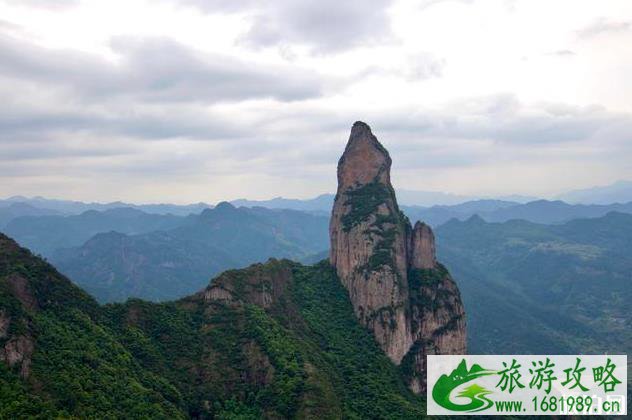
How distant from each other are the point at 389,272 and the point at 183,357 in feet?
142

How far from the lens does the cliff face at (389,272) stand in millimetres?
104812

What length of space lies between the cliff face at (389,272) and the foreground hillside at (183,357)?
19.6 feet

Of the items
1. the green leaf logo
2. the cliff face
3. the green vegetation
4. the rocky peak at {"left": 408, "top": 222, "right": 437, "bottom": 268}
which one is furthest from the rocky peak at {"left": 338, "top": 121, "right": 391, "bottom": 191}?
the green leaf logo

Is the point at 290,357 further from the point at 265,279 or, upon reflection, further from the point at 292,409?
the point at 265,279

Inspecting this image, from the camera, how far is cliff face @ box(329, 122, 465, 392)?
10481cm

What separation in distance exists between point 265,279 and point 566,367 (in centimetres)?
5480

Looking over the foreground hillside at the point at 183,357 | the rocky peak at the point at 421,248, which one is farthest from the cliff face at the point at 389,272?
the foreground hillside at the point at 183,357

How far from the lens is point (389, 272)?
4158 inches

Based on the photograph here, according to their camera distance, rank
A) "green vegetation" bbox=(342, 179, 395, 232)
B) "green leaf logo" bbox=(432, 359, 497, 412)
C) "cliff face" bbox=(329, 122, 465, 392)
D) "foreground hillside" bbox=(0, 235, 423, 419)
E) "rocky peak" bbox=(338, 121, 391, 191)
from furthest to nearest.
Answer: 1. "rocky peak" bbox=(338, 121, 391, 191)
2. "green vegetation" bbox=(342, 179, 395, 232)
3. "cliff face" bbox=(329, 122, 465, 392)
4. "green leaf logo" bbox=(432, 359, 497, 412)
5. "foreground hillside" bbox=(0, 235, 423, 419)

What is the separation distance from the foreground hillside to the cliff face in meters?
5.98

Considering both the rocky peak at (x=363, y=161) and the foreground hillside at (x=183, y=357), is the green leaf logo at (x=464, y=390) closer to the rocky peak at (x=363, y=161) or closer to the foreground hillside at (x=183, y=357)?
the foreground hillside at (x=183, y=357)

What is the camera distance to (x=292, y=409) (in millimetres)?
73000

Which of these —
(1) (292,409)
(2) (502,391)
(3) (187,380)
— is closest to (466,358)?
(2) (502,391)

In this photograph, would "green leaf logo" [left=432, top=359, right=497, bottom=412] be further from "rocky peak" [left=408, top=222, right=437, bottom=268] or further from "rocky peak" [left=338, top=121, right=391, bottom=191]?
"rocky peak" [left=338, top=121, right=391, bottom=191]
